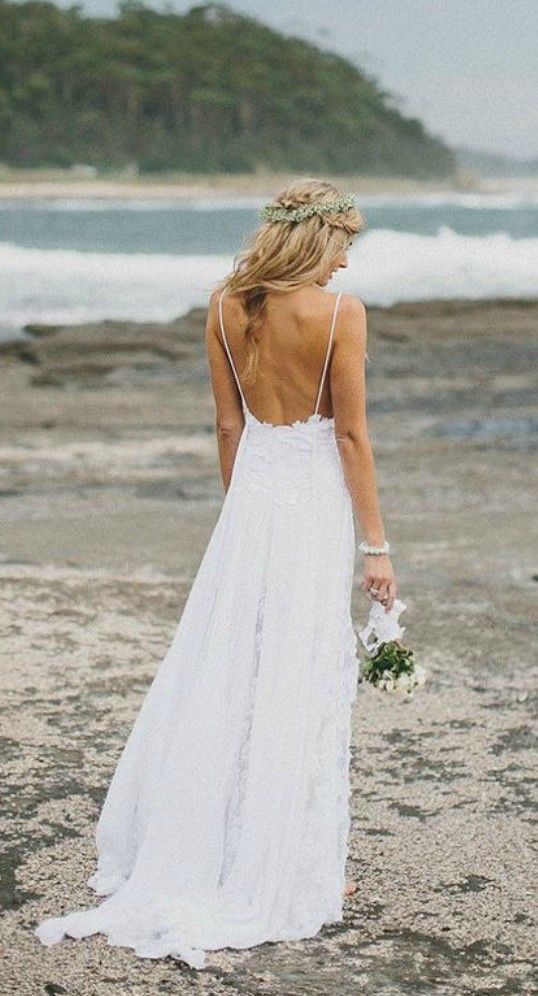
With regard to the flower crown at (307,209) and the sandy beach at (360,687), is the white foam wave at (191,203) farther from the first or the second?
the flower crown at (307,209)

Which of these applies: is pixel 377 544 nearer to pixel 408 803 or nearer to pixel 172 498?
pixel 408 803

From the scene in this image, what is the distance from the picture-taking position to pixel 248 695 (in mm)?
4020

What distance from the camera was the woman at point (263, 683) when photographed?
3.92m

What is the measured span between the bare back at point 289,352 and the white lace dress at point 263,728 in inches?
1.4

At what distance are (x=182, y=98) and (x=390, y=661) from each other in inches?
5290

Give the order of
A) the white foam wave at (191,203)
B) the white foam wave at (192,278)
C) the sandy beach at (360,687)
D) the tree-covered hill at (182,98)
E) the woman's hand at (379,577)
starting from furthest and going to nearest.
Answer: the tree-covered hill at (182,98) → the white foam wave at (191,203) → the white foam wave at (192,278) → the woman's hand at (379,577) → the sandy beach at (360,687)

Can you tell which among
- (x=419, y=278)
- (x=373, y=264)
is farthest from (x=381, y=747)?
(x=373, y=264)

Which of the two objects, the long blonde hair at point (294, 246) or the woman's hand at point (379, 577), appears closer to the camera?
the long blonde hair at point (294, 246)

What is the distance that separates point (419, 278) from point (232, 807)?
32.7m

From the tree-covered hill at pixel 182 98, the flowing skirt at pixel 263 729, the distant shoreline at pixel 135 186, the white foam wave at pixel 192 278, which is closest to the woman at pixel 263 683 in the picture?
the flowing skirt at pixel 263 729

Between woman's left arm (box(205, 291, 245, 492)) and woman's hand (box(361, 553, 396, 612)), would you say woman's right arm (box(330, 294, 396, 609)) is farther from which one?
woman's left arm (box(205, 291, 245, 492))

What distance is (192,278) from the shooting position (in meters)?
38.2

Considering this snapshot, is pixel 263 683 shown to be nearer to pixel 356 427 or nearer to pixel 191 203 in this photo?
pixel 356 427

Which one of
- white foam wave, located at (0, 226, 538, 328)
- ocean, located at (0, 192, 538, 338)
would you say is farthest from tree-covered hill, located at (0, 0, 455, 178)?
white foam wave, located at (0, 226, 538, 328)
